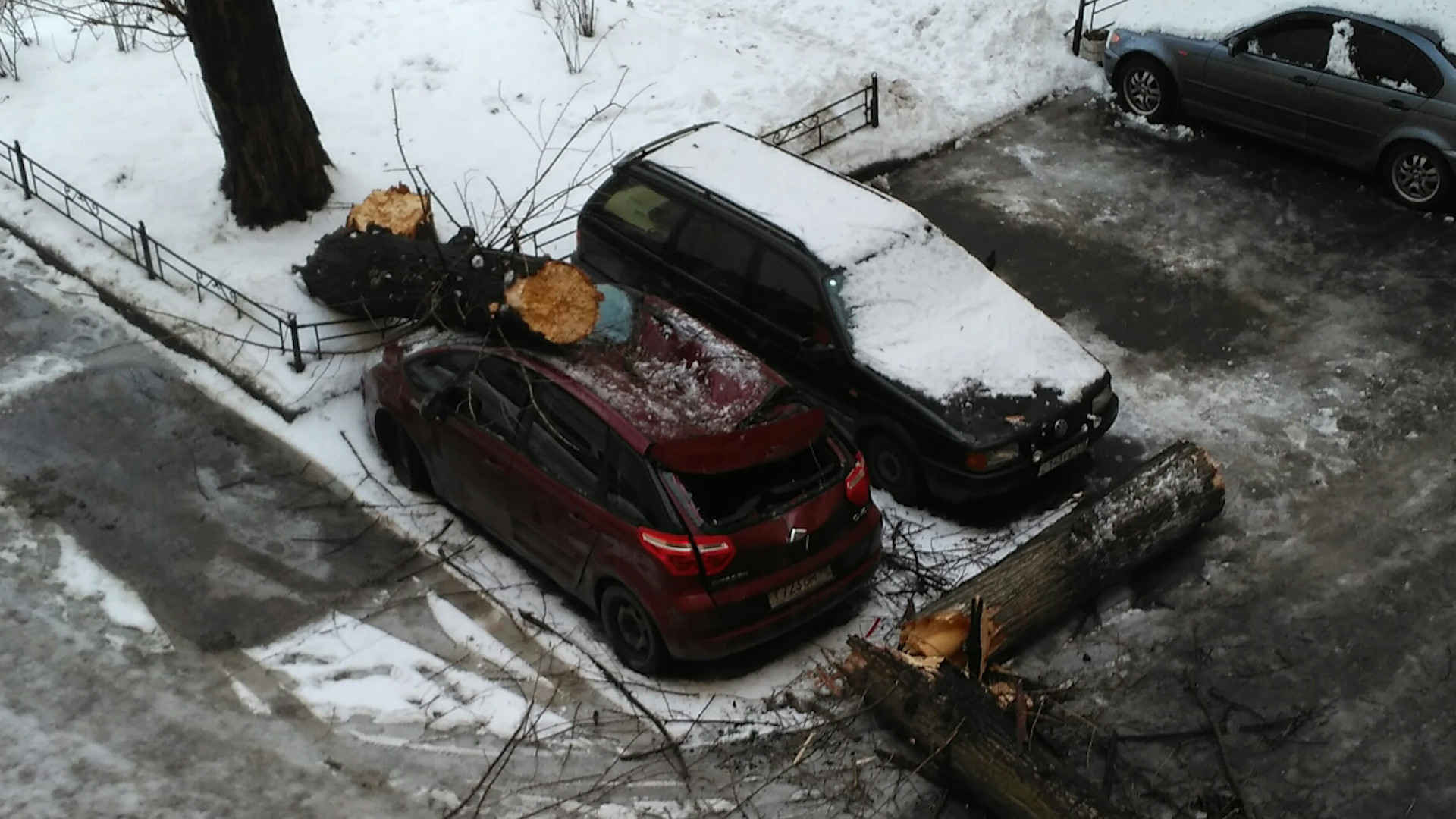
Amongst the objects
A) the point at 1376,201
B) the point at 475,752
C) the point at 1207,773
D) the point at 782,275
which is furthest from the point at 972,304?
the point at 1376,201

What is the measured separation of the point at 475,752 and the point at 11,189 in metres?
7.76

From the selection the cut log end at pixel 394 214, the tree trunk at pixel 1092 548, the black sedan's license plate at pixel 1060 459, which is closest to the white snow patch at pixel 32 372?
the cut log end at pixel 394 214

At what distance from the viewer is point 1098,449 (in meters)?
9.55

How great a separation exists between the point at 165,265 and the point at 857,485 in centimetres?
630

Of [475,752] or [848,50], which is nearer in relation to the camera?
[475,752]

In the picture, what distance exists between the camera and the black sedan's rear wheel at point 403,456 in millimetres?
8836

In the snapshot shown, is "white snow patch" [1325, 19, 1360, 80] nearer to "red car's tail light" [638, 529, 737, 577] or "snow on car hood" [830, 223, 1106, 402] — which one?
"snow on car hood" [830, 223, 1106, 402]

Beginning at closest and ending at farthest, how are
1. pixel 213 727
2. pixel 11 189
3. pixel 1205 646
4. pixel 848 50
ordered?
pixel 213 727 < pixel 1205 646 < pixel 11 189 < pixel 848 50

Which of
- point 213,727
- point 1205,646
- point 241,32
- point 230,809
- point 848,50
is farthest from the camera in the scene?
point 848,50

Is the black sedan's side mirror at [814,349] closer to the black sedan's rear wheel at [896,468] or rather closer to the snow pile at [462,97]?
the black sedan's rear wheel at [896,468]

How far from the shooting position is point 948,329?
9.13 metres

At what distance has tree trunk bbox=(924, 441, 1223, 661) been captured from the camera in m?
7.64

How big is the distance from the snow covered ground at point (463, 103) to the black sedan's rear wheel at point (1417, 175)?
1.21m

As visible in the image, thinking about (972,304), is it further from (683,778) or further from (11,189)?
(11,189)
